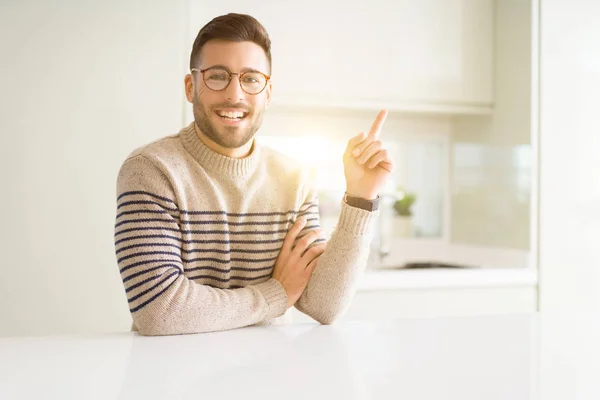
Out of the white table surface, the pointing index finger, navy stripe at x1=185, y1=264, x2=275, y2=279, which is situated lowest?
the white table surface

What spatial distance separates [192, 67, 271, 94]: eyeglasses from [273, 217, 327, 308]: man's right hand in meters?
0.27

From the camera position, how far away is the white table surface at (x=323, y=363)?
79 centimetres


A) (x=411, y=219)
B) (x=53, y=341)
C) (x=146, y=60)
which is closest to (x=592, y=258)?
(x=411, y=219)

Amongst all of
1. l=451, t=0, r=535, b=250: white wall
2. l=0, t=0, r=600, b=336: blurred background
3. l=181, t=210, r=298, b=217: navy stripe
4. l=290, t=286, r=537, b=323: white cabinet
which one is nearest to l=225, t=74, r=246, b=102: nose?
l=181, t=210, r=298, b=217: navy stripe

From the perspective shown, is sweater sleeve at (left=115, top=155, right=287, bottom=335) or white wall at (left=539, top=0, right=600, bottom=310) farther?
white wall at (left=539, top=0, right=600, bottom=310)

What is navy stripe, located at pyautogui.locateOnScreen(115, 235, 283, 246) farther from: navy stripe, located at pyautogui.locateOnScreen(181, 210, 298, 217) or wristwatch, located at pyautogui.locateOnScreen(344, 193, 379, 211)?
wristwatch, located at pyautogui.locateOnScreen(344, 193, 379, 211)

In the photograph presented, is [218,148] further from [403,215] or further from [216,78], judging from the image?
[403,215]

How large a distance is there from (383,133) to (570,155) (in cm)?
81

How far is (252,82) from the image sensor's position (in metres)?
1.33

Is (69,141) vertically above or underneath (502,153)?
above

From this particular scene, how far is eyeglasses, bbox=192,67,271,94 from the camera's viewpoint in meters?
1.31

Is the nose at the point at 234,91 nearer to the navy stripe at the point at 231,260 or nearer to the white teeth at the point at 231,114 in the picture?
the white teeth at the point at 231,114

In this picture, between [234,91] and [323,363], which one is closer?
[323,363]

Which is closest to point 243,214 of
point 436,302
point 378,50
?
point 436,302
